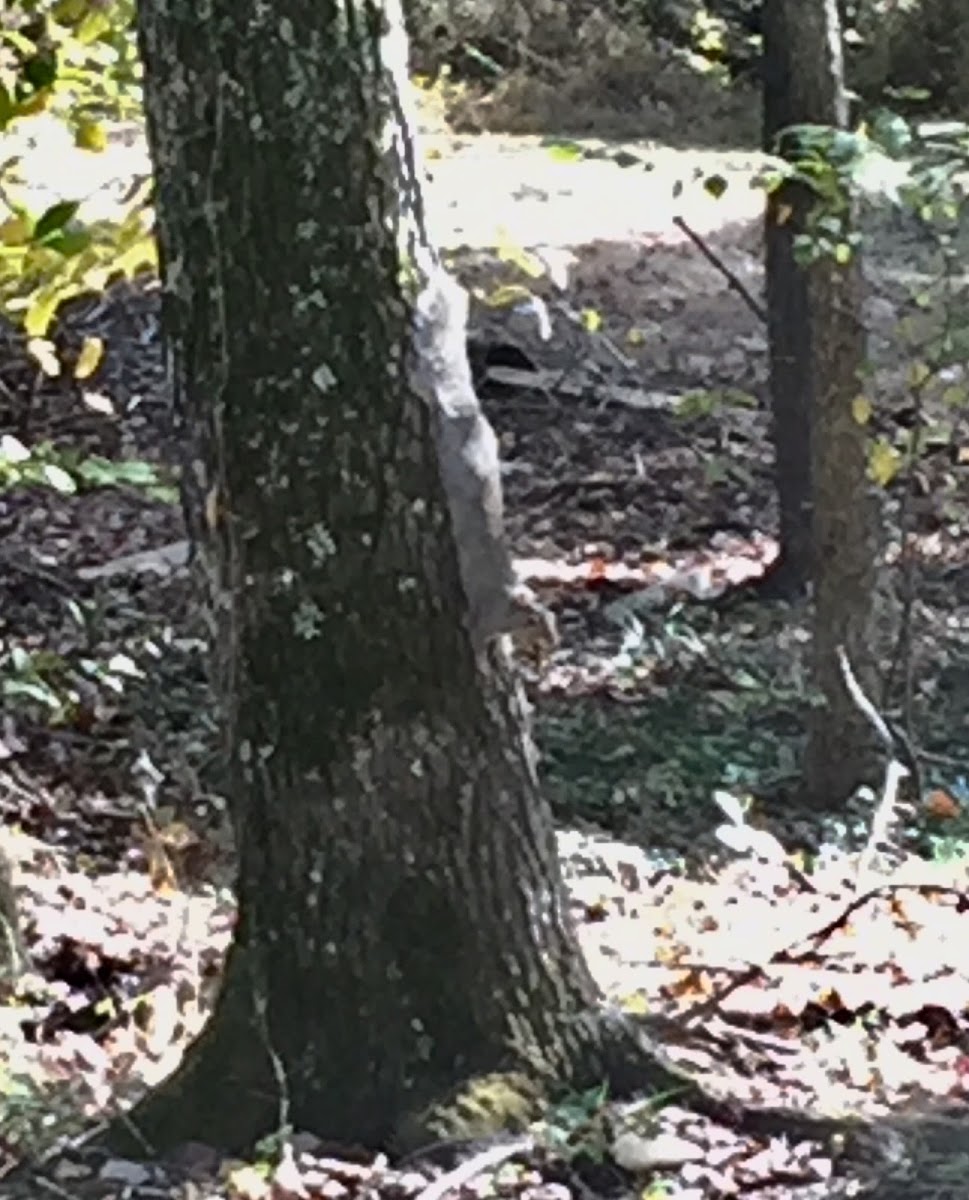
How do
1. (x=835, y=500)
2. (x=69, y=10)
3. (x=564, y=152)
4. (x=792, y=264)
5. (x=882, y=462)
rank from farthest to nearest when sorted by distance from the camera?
(x=792, y=264)
(x=835, y=500)
(x=882, y=462)
(x=564, y=152)
(x=69, y=10)

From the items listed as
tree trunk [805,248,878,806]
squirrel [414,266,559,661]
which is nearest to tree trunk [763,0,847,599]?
tree trunk [805,248,878,806]

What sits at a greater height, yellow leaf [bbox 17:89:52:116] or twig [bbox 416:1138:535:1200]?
yellow leaf [bbox 17:89:52:116]

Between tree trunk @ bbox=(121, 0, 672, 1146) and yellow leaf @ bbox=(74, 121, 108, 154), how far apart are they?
1.78 meters

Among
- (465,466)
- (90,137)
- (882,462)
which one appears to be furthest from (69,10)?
(882,462)

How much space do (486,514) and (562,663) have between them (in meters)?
6.87

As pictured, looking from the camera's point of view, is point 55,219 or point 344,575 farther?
point 55,219

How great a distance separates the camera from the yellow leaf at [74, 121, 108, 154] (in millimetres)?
5933

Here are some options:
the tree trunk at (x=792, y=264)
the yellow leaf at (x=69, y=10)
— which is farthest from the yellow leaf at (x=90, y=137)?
the tree trunk at (x=792, y=264)

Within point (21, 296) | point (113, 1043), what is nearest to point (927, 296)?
point (21, 296)

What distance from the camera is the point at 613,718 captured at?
33.3 ft

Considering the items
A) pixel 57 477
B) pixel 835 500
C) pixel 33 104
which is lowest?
pixel 835 500

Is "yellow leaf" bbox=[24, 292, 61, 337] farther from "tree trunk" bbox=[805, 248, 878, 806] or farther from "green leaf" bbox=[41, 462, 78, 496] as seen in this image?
"tree trunk" bbox=[805, 248, 878, 806]

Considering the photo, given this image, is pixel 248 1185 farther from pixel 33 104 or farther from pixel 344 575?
pixel 33 104

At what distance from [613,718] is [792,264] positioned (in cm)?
220
